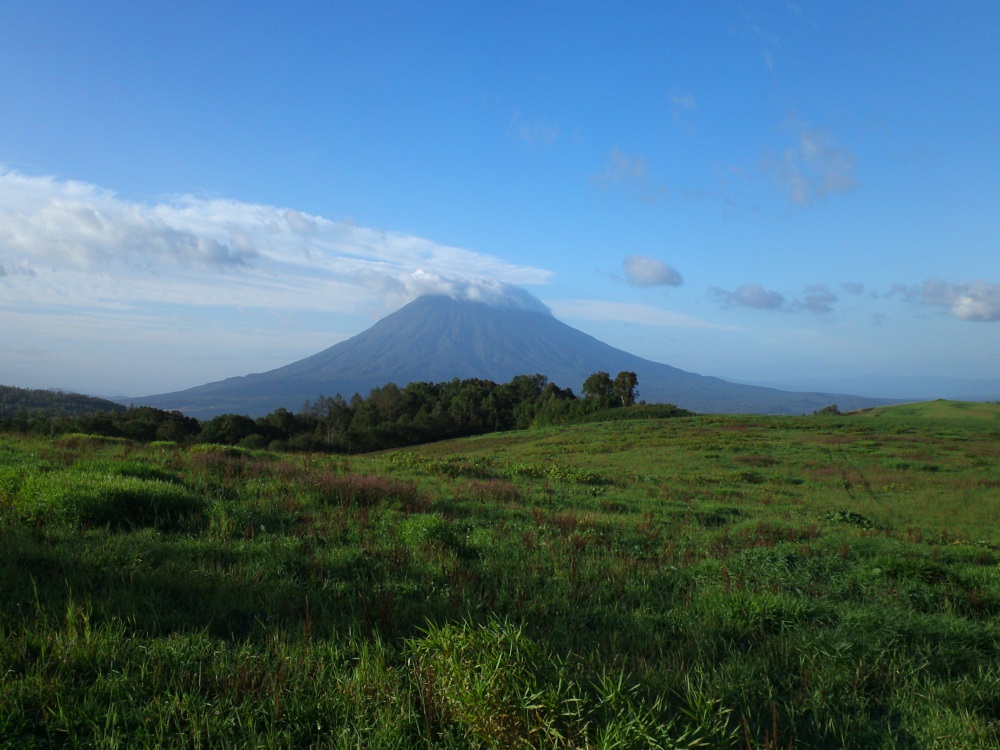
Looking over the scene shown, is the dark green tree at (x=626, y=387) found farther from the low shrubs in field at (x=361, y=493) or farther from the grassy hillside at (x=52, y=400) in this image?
the low shrubs in field at (x=361, y=493)

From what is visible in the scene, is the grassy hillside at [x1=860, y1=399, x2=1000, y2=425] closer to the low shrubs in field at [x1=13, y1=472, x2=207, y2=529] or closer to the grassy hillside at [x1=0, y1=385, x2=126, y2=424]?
the low shrubs in field at [x1=13, y1=472, x2=207, y2=529]

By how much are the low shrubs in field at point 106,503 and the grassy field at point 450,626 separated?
4 centimetres

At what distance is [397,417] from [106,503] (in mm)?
77398

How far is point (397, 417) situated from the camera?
83.1 meters

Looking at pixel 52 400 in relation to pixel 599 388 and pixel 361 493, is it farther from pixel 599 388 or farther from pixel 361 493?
pixel 361 493

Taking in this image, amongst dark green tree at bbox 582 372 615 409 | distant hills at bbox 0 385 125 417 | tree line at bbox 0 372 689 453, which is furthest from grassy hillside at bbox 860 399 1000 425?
distant hills at bbox 0 385 125 417

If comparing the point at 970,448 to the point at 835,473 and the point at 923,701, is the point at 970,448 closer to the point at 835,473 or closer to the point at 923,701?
the point at 835,473

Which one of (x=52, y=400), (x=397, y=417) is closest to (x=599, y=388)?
(x=397, y=417)

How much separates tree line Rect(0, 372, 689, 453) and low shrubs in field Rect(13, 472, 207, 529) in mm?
41351

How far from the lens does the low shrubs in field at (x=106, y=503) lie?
20.0ft

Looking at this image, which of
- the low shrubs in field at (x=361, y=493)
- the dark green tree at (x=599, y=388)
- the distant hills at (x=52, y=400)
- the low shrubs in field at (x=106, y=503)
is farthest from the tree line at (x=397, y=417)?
the low shrubs in field at (x=106, y=503)

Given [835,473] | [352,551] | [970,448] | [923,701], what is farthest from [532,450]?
[923,701]

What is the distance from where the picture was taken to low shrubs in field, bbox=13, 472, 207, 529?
611cm

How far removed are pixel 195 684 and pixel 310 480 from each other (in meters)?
7.35
